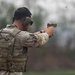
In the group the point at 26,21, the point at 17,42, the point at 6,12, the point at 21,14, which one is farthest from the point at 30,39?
the point at 6,12

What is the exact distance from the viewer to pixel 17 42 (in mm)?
6258

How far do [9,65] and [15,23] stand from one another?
21.6 inches

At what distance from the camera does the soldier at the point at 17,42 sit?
20.5ft

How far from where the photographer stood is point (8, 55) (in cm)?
632

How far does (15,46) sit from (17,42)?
6 cm

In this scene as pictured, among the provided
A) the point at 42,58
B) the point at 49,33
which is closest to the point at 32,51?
the point at 42,58

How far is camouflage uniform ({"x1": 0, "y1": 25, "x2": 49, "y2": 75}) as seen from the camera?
622 cm

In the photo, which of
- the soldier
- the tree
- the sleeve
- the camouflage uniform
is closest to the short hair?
the soldier

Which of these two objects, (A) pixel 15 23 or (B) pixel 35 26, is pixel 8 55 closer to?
(A) pixel 15 23

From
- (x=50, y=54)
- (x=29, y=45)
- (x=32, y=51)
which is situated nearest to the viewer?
(x=29, y=45)

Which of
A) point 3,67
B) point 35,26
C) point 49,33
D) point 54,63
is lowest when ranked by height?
point 54,63

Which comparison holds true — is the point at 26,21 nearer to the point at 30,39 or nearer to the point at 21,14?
the point at 21,14

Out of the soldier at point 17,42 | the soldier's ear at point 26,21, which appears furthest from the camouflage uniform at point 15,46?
the soldier's ear at point 26,21

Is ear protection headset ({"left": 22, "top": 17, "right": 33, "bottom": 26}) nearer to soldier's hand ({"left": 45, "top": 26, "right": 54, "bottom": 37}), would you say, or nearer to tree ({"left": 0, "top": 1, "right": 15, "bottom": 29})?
soldier's hand ({"left": 45, "top": 26, "right": 54, "bottom": 37})
